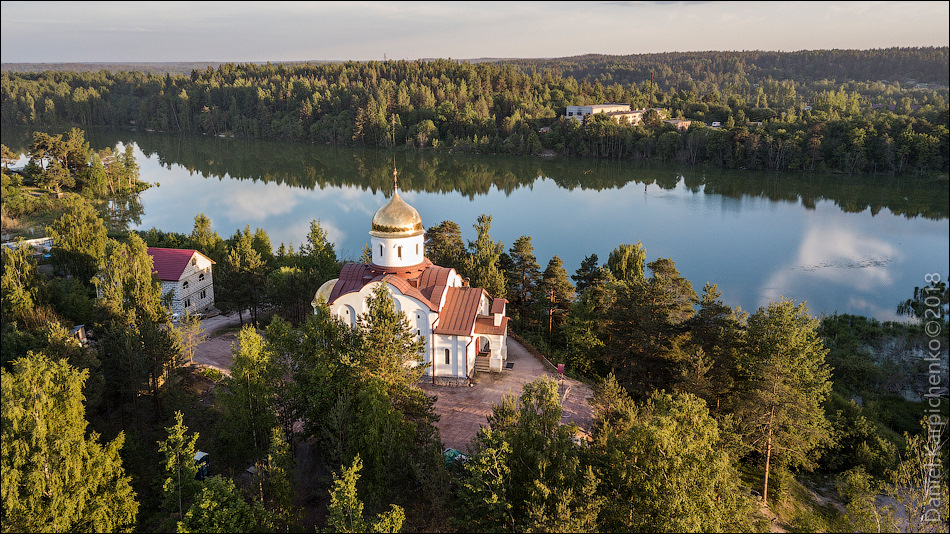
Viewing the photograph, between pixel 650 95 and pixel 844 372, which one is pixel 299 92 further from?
pixel 844 372

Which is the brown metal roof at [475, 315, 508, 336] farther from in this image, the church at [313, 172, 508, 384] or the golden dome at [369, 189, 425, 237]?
the golden dome at [369, 189, 425, 237]

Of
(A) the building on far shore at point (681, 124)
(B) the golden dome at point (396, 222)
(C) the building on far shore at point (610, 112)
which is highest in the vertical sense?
(C) the building on far shore at point (610, 112)

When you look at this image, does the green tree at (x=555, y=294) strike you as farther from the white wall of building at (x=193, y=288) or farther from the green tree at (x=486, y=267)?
the white wall of building at (x=193, y=288)

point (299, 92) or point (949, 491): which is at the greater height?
point (299, 92)

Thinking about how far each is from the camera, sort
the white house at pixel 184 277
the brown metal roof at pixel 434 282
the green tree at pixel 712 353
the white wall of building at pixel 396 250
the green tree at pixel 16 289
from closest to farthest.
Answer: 1. the green tree at pixel 712 353
2. the green tree at pixel 16 289
3. the brown metal roof at pixel 434 282
4. the white wall of building at pixel 396 250
5. the white house at pixel 184 277

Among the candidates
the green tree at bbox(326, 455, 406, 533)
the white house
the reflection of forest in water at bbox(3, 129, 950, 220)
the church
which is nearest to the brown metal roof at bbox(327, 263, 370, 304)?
the church

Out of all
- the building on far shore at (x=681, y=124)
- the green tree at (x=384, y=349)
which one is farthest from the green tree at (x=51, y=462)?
the building on far shore at (x=681, y=124)

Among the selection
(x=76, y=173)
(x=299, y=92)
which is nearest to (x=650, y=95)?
(x=299, y=92)
